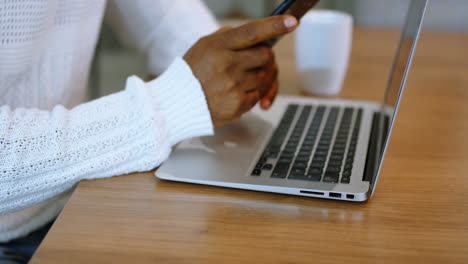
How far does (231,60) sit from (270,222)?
0.77 feet

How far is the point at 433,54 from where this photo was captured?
3.48 ft

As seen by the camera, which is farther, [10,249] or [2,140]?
[10,249]

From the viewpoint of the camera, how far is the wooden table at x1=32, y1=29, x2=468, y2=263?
0.42m

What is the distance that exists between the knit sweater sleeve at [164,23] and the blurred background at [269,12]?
1.56ft

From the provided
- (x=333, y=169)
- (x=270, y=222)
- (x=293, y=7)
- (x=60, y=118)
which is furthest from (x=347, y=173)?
(x=60, y=118)

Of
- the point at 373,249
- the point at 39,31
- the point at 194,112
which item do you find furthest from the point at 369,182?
the point at 39,31

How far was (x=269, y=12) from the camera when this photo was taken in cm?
202

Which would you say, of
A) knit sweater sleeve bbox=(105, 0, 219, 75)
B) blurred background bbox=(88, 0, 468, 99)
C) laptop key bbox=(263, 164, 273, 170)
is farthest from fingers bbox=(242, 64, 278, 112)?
blurred background bbox=(88, 0, 468, 99)

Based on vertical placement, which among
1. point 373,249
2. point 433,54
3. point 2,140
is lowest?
point 433,54

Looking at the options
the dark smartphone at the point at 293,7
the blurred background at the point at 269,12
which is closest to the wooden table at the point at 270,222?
the dark smartphone at the point at 293,7

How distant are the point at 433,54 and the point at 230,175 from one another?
74cm

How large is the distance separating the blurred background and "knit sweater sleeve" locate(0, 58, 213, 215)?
87 cm

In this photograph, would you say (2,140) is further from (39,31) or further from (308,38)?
(308,38)

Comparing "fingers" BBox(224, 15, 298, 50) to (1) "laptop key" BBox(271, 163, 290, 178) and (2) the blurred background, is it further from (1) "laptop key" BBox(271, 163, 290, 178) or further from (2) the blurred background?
(2) the blurred background
